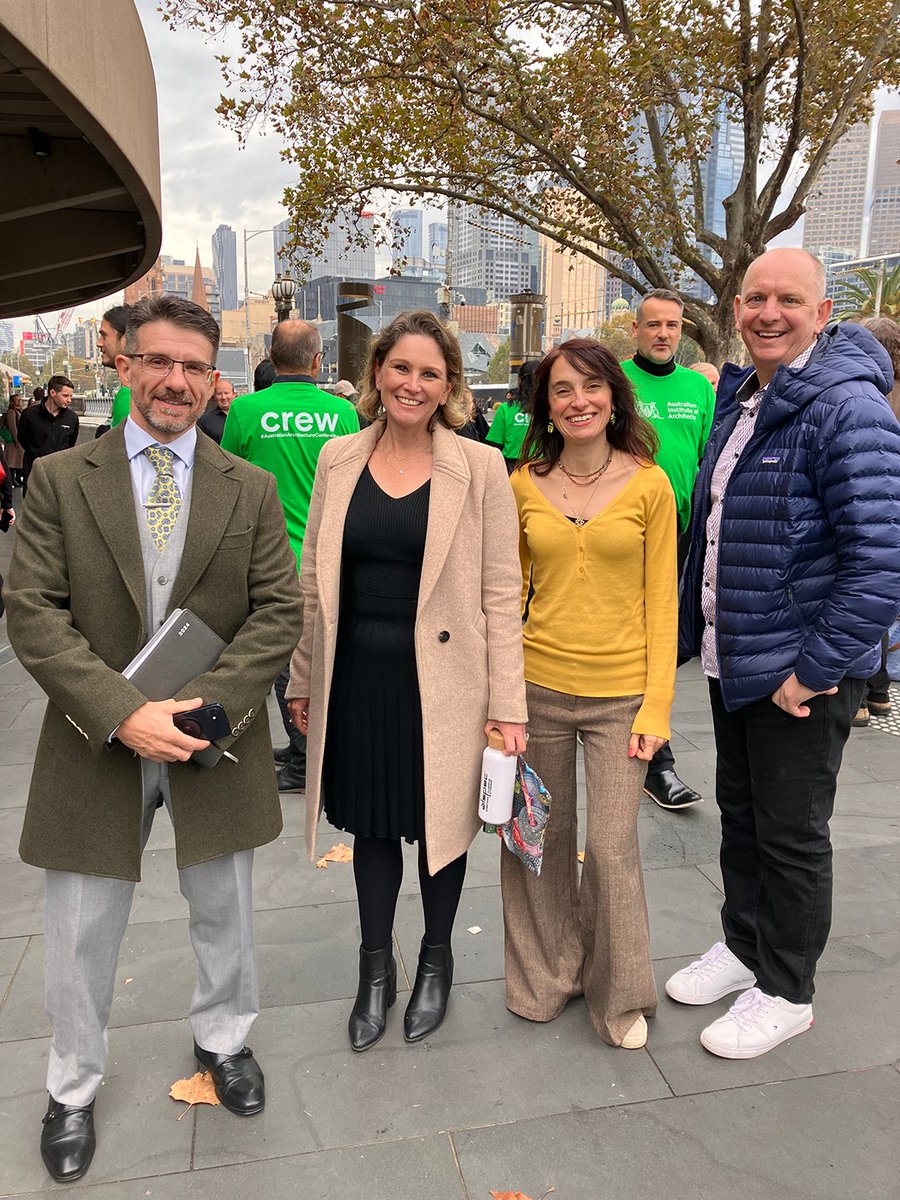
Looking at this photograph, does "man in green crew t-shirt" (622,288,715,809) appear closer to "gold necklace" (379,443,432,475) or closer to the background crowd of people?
the background crowd of people

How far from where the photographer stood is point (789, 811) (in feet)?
7.99

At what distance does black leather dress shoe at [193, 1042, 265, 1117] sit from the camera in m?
2.30

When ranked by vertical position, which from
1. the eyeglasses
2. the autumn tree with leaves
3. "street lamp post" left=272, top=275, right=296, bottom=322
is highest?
the autumn tree with leaves

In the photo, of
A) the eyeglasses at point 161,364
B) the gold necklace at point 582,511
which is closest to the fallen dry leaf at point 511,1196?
the gold necklace at point 582,511

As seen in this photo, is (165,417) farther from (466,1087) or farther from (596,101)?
(596,101)

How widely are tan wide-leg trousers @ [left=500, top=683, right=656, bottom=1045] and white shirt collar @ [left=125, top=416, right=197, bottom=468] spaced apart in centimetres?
116

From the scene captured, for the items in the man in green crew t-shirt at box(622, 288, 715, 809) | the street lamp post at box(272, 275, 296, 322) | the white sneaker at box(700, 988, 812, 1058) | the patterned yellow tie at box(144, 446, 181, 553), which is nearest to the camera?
the patterned yellow tie at box(144, 446, 181, 553)

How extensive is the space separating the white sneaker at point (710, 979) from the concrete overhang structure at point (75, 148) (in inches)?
159

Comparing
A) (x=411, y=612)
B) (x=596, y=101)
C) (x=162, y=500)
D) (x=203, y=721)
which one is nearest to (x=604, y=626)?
(x=411, y=612)

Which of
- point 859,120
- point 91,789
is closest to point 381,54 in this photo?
point 859,120

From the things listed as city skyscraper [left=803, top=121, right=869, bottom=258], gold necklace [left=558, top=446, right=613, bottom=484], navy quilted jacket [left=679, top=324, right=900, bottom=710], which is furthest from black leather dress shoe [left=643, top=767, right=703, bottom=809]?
city skyscraper [left=803, top=121, right=869, bottom=258]

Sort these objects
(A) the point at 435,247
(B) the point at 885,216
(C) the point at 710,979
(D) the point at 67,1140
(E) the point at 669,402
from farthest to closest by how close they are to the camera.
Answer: (B) the point at 885,216
(A) the point at 435,247
(E) the point at 669,402
(C) the point at 710,979
(D) the point at 67,1140

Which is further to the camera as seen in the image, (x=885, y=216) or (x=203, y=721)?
(x=885, y=216)

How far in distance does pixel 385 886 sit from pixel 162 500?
4.30 ft
